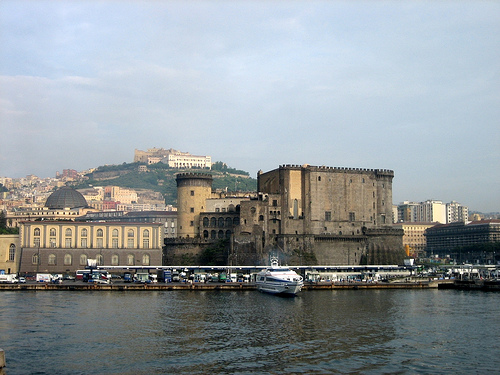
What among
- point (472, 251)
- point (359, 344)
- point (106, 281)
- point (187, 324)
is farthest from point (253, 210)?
point (472, 251)

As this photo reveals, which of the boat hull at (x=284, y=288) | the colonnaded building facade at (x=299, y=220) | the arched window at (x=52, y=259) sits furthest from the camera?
the colonnaded building facade at (x=299, y=220)

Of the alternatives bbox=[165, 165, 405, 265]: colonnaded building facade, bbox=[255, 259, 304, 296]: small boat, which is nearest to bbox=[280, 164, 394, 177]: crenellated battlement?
bbox=[165, 165, 405, 265]: colonnaded building facade

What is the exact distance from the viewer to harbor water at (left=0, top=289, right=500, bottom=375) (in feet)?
128

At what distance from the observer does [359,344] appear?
45.7 m

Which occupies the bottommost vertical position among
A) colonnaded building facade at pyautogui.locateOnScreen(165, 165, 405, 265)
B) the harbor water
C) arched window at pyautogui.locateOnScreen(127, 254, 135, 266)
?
the harbor water

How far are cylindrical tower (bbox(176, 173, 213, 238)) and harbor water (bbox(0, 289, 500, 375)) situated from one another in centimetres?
4119

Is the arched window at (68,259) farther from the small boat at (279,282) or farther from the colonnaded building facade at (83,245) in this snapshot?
the small boat at (279,282)

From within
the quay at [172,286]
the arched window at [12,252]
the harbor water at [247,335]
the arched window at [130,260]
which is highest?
the arched window at [12,252]

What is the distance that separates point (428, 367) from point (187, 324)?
2181 cm

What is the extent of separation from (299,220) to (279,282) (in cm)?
3257

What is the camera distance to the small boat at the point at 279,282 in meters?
82.2

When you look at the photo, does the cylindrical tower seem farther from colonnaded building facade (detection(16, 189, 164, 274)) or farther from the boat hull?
the boat hull

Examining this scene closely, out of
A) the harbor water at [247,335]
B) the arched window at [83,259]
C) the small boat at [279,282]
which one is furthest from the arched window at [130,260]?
the harbor water at [247,335]

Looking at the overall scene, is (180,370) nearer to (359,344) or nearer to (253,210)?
(359,344)
